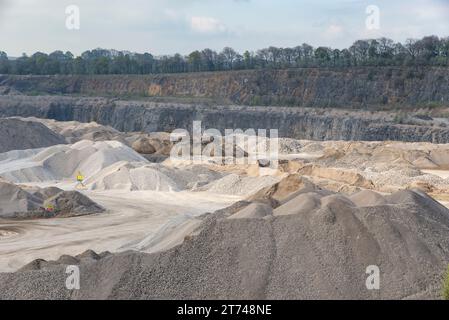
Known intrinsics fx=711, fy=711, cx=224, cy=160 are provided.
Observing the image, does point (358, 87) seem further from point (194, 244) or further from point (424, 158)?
point (194, 244)

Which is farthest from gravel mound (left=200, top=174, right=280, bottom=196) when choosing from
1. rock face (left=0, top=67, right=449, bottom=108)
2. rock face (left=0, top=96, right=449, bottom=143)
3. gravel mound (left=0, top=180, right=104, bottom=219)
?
rock face (left=0, top=67, right=449, bottom=108)

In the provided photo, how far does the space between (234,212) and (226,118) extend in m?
48.5

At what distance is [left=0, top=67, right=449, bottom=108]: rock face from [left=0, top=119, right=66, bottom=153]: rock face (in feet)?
109

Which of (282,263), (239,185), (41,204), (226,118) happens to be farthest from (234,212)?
(226,118)

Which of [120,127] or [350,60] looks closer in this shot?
[120,127]

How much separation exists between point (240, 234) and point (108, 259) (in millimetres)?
2352

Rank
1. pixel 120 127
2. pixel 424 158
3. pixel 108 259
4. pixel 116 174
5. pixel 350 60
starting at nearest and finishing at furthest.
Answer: pixel 108 259 → pixel 116 174 → pixel 424 158 → pixel 120 127 → pixel 350 60

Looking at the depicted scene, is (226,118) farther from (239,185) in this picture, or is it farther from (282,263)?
(282,263)

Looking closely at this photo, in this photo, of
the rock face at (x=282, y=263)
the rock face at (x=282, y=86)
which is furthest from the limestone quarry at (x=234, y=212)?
the rock face at (x=282, y=86)

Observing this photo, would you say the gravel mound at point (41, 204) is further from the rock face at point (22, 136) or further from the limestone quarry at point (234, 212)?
the rock face at point (22, 136)

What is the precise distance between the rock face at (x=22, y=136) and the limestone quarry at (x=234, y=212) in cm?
10

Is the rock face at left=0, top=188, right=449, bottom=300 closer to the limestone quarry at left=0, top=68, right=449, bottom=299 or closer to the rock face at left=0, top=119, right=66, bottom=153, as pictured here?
the limestone quarry at left=0, top=68, right=449, bottom=299

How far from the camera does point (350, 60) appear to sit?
79.4 m
